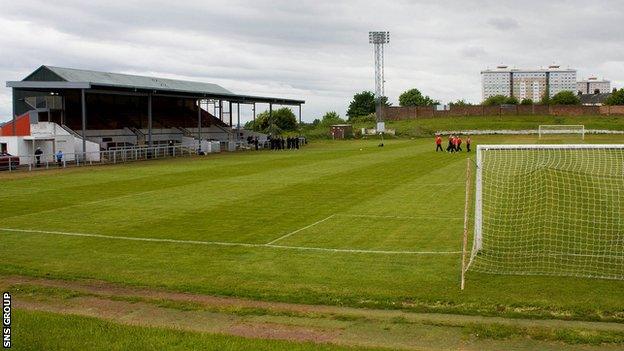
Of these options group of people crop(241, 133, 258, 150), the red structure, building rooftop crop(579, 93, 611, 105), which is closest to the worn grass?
group of people crop(241, 133, 258, 150)

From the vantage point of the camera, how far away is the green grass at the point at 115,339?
841cm

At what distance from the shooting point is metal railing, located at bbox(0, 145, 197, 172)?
41.8m

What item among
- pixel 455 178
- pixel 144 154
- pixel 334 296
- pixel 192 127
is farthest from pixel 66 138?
pixel 334 296

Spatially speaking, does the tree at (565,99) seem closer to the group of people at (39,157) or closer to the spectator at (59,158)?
the group of people at (39,157)

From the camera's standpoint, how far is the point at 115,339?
875cm

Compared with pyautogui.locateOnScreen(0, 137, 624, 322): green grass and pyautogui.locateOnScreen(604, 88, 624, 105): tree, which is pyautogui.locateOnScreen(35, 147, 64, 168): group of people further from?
pyautogui.locateOnScreen(604, 88, 624, 105): tree

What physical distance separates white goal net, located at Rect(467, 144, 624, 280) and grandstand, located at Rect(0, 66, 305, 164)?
32300 millimetres

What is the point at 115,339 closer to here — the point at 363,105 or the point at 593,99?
the point at 363,105

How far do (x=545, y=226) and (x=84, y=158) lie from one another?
3639cm

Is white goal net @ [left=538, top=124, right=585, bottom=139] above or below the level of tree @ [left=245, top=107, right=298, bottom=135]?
below

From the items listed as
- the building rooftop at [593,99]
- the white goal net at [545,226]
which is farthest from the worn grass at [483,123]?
the building rooftop at [593,99]

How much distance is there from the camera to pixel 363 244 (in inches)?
625

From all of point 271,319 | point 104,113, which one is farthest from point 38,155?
point 271,319

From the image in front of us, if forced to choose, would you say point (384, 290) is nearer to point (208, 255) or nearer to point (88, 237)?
point (208, 255)
